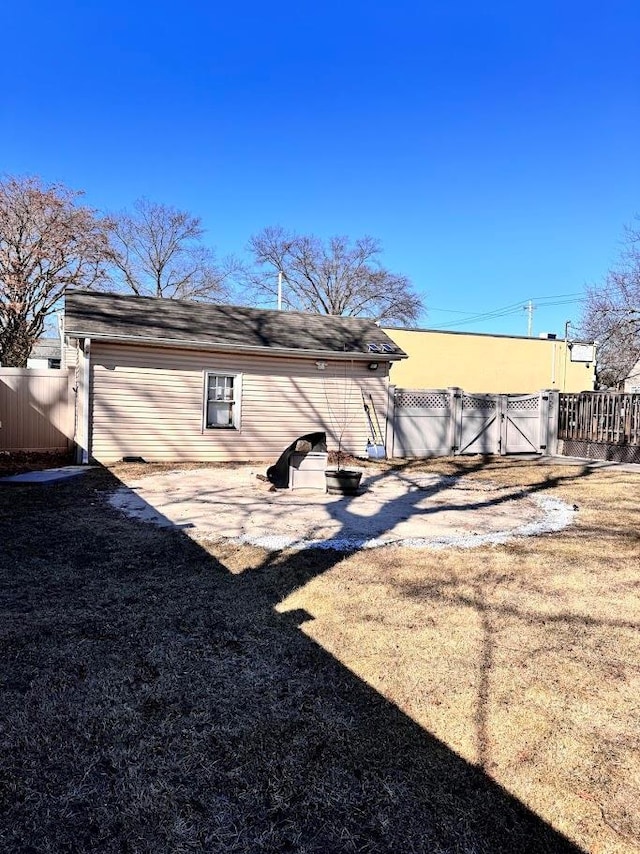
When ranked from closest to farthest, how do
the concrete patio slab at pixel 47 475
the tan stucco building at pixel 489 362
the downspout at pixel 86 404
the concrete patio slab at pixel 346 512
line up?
the concrete patio slab at pixel 346 512, the concrete patio slab at pixel 47 475, the downspout at pixel 86 404, the tan stucco building at pixel 489 362

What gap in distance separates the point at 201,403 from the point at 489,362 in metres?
14.9

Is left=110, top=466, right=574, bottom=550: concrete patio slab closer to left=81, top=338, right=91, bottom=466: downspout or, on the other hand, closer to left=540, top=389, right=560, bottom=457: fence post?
left=81, top=338, right=91, bottom=466: downspout

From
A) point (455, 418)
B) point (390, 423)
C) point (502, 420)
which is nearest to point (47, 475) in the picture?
point (390, 423)

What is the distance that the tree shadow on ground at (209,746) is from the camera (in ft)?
5.49

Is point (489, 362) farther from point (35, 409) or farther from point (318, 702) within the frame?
point (318, 702)

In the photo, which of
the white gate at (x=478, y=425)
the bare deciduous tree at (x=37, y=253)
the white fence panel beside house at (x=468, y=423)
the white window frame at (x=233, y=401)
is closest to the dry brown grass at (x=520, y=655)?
the white window frame at (x=233, y=401)

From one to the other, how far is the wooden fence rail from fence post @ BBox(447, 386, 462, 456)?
2813 millimetres

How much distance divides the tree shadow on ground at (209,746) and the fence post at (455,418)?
→ 10.2 meters

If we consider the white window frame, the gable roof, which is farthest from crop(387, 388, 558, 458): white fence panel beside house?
the white window frame

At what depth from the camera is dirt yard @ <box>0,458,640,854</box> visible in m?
1.72

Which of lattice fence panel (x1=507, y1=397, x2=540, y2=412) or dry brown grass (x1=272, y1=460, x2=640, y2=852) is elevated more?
lattice fence panel (x1=507, y1=397, x2=540, y2=412)

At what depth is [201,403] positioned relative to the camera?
11.3 metres

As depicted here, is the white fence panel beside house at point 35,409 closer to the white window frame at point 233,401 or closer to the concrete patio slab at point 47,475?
the concrete patio slab at point 47,475

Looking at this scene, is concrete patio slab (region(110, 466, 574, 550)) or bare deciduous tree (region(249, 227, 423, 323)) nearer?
concrete patio slab (region(110, 466, 574, 550))
